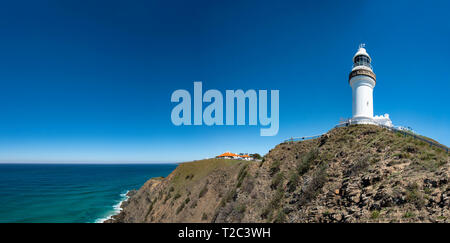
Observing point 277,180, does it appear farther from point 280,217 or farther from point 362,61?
point 362,61

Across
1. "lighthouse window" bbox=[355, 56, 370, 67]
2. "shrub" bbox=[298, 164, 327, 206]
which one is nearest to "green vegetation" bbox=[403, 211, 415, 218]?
"shrub" bbox=[298, 164, 327, 206]

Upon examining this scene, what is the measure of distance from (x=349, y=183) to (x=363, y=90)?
15045 mm

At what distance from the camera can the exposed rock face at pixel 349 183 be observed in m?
7.48

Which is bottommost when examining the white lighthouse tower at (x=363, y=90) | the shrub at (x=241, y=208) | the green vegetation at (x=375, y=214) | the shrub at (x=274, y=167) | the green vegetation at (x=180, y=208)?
the green vegetation at (x=180, y=208)

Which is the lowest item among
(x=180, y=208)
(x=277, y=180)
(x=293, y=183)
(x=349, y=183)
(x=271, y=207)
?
(x=180, y=208)

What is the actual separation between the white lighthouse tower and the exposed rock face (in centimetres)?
405

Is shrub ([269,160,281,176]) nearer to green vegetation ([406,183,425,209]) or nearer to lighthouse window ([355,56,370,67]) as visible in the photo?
green vegetation ([406,183,425,209])

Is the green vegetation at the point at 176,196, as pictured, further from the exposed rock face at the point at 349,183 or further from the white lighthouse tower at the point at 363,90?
the white lighthouse tower at the point at 363,90

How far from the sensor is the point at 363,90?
20969mm

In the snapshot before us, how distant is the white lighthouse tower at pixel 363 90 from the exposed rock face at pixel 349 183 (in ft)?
13.3

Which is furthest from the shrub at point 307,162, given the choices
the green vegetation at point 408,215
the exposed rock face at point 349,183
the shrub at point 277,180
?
the green vegetation at point 408,215

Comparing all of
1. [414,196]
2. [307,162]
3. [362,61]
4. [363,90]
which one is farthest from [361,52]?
[414,196]

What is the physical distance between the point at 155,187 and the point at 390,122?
4549 centimetres

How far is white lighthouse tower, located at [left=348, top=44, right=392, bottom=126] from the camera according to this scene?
20.4 m
